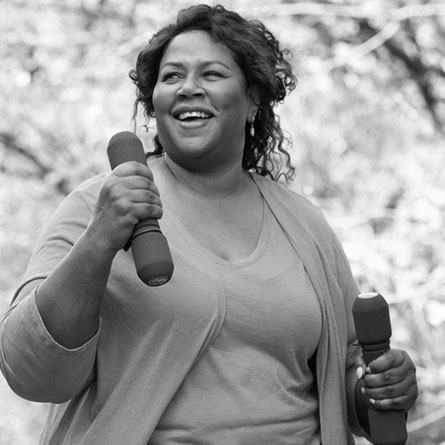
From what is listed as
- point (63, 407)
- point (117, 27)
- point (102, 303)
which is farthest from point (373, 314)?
point (117, 27)

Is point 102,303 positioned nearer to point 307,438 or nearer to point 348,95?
point 307,438

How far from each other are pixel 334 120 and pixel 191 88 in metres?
3.94

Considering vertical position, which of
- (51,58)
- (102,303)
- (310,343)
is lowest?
(310,343)

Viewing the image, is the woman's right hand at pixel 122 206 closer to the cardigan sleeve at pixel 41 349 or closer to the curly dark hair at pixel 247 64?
the cardigan sleeve at pixel 41 349

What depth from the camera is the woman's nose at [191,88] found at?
2.32 m

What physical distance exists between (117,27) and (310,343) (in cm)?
469

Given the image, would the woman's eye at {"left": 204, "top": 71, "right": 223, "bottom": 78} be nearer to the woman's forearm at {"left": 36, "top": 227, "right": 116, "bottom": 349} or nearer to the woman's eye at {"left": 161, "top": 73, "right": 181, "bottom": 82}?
the woman's eye at {"left": 161, "top": 73, "right": 181, "bottom": 82}

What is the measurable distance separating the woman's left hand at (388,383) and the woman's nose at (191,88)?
752mm

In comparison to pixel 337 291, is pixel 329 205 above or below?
below

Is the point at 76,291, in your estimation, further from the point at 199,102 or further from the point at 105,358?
the point at 199,102

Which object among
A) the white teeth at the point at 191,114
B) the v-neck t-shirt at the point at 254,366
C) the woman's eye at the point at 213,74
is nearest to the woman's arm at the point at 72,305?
the v-neck t-shirt at the point at 254,366

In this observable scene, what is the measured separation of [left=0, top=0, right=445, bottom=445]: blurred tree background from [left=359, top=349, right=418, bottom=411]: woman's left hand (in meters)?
3.15

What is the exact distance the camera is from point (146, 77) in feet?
8.46

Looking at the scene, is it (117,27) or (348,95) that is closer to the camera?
(348,95)
